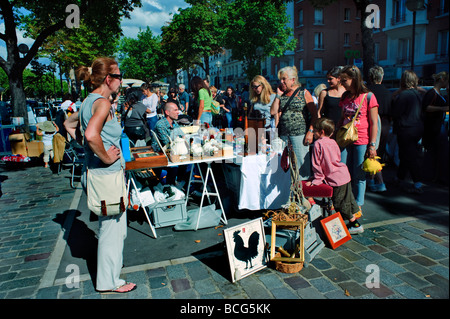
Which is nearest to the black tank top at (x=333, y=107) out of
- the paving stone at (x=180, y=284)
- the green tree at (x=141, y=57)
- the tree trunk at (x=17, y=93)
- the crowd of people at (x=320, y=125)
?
the crowd of people at (x=320, y=125)

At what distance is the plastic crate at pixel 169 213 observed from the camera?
4629mm

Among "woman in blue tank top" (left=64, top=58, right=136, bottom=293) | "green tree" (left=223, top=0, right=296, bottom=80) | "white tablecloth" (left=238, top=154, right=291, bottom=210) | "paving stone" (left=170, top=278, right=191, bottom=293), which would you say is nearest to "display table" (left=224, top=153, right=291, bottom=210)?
"white tablecloth" (left=238, top=154, right=291, bottom=210)

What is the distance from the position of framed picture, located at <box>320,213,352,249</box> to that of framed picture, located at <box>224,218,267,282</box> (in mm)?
845

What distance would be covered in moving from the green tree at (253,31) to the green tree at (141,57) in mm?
16533

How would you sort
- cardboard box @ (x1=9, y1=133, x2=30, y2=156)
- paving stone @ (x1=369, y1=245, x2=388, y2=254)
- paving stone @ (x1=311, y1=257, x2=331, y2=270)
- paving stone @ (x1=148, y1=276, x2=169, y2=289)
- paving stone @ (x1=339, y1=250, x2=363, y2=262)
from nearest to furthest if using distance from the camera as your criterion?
paving stone @ (x1=148, y1=276, x2=169, y2=289)
paving stone @ (x1=311, y1=257, x2=331, y2=270)
paving stone @ (x1=339, y1=250, x2=363, y2=262)
paving stone @ (x1=369, y1=245, x2=388, y2=254)
cardboard box @ (x1=9, y1=133, x2=30, y2=156)

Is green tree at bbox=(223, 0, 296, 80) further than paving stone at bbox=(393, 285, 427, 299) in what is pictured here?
Yes

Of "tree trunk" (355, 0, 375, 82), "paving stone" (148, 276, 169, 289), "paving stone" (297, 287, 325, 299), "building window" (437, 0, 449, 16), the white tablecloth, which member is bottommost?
"paving stone" (297, 287, 325, 299)

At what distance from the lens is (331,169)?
4.07 m

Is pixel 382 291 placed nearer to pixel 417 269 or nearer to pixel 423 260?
pixel 417 269

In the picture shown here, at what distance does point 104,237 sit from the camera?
9.89 feet

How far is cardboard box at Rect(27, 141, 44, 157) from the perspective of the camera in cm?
992

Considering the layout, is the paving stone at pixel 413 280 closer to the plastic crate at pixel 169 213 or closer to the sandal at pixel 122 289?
the sandal at pixel 122 289

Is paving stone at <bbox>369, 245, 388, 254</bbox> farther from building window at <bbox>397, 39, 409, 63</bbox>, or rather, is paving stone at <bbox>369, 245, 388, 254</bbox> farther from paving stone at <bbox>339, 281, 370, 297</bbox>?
building window at <bbox>397, 39, 409, 63</bbox>
